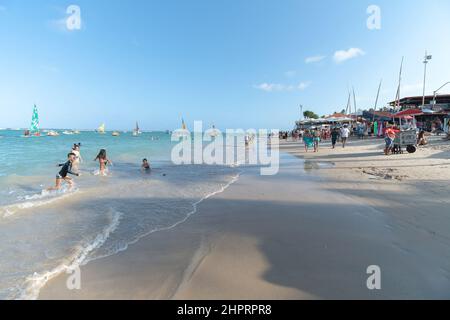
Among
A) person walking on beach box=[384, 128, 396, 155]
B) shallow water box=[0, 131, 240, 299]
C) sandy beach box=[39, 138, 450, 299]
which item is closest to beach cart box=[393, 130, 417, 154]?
person walking on beach box=[384, 128, 396, 155]

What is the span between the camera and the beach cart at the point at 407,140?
1402cm

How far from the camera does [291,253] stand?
150 inches

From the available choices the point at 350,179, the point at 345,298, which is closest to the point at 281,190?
the point at 350,179

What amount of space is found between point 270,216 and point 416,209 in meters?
3.22

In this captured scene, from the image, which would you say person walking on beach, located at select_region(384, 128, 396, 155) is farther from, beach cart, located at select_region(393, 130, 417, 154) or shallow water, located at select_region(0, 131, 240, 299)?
shallow water, located at select_region(0, 131, 240, 299)

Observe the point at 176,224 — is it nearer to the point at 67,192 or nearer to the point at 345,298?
the point at 345,298

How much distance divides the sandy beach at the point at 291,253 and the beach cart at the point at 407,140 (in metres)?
8.46

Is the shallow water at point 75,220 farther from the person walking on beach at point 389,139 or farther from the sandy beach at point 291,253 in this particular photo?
the person walking on beach at point 389,139

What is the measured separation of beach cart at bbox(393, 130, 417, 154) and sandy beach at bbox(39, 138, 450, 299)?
846 centimetres

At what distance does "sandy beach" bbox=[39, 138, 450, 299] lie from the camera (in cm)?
299

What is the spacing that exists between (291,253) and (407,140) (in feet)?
46.8

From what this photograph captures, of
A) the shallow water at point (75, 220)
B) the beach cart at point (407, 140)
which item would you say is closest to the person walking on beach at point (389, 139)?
the beach cart at point (407, 140)

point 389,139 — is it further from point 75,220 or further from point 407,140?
point 75,220

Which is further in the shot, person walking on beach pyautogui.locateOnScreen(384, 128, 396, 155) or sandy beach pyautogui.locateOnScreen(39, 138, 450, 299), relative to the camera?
person walking on beach pyautogui.locateOnScreen(384, 128, 396, 155)
